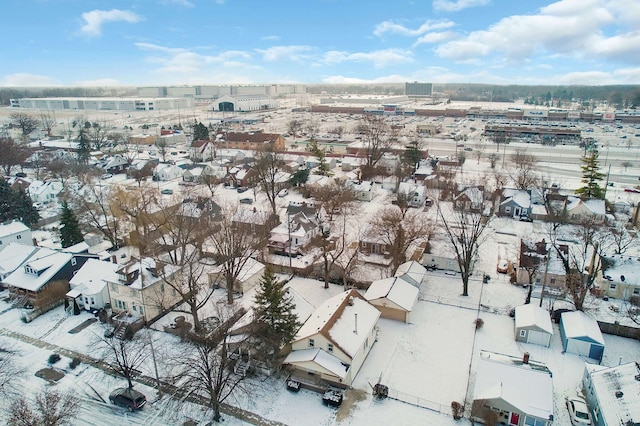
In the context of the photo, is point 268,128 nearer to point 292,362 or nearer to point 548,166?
point 548,166

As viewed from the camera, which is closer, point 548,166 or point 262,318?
point 262,318

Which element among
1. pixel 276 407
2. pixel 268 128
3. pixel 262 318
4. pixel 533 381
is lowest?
pixel 276 407

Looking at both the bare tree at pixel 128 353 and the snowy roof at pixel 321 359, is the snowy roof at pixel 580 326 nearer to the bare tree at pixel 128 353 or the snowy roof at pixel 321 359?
the snowy roof at pixel 321 359

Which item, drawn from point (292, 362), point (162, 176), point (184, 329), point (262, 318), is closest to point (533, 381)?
point (292, 362)

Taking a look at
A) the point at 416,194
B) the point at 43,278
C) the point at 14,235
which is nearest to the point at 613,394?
the point at 416,194

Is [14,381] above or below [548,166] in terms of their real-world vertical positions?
below

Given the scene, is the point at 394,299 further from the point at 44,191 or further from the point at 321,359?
the point at 44,191
